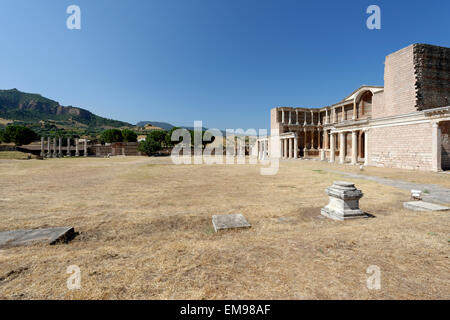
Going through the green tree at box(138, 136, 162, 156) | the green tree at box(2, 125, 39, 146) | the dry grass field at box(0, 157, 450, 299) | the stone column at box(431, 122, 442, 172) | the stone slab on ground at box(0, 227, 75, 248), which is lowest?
the dry grass field at box(0, 157, 450, 299)

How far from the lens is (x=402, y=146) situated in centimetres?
1948

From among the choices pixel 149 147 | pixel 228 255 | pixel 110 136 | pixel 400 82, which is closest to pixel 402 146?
pixel 400 82

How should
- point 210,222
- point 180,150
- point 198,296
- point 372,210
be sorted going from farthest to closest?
1. point 180,150
2. point 372,210
3. point 210,222
4. point 198,296

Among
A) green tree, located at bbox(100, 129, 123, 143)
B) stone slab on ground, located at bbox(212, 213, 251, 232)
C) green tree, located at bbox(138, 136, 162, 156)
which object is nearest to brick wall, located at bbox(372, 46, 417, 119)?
stone slab on ground, located at bbox(212, 213, 251, 232)

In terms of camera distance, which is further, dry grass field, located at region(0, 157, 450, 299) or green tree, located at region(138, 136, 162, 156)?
green tree, located at region(138, 136, 162, 156)

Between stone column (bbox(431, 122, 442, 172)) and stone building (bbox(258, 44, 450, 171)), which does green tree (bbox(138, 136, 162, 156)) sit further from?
stone column (bbox(431, 122, 442, 172))

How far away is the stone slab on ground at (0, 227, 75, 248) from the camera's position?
3.98m

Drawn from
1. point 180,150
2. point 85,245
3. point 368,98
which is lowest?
point 85,245

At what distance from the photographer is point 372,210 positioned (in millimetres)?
6520

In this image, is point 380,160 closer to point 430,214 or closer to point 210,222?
point 430,214

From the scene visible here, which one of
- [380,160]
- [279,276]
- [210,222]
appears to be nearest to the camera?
[279,276]

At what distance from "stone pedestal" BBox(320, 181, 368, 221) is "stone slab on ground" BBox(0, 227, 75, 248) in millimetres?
6758

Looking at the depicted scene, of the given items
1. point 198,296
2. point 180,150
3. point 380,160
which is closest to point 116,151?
point 180,150

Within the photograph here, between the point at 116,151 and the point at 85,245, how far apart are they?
67.9 metres
